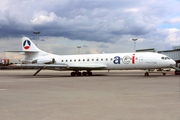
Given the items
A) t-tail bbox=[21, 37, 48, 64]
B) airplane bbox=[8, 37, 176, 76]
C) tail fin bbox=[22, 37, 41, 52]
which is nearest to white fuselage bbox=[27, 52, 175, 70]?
airplane bbox=[8, 37, 176, 76]

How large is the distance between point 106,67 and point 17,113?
26877mm

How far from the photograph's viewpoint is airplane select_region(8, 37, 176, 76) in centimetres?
3145

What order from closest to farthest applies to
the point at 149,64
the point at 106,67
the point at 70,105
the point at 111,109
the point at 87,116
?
the point at 87,116 < the point at 111,109 < the point at 70,105 < the point at 149,64 < the point at 106,67

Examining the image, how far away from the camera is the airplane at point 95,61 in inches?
1238

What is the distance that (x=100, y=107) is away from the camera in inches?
342

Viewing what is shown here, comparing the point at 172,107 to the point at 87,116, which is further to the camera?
the point at 172,107

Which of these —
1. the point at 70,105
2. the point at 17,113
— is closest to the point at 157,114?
the point at 70,105

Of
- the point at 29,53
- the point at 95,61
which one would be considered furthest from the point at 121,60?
the point at 29,53

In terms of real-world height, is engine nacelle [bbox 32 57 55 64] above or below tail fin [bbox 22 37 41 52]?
below

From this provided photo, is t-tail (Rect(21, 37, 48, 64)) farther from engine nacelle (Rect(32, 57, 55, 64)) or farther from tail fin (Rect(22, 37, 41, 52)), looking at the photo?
engine nacelle (Rect(32, 57, 55, 64))

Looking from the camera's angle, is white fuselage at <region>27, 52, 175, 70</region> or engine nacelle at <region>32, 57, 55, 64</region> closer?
white fuselage at <region>27, 52, 175, 70</region>

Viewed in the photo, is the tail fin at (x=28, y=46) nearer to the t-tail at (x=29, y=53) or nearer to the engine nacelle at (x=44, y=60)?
the t-tail at (x=29, y=53)

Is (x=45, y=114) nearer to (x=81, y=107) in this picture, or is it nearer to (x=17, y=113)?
(x=17, y=113)

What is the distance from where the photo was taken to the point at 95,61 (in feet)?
116
